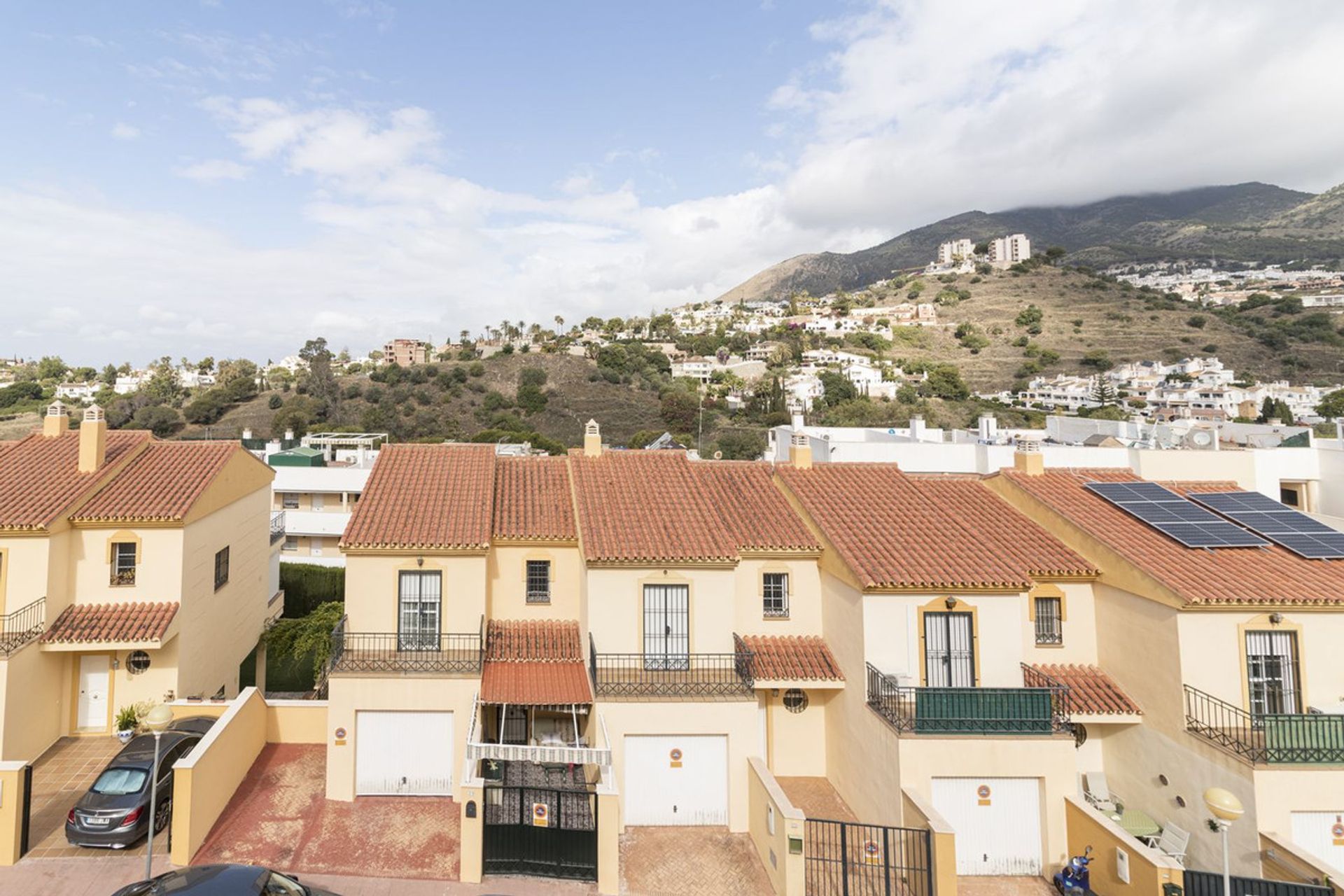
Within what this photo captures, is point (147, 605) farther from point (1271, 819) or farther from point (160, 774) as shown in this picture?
point (1271, 819)

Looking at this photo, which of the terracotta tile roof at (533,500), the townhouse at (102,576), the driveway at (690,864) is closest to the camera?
the driveway at (690,864)

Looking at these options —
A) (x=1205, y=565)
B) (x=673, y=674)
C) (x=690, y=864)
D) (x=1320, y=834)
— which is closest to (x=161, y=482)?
(x=673, y=674)

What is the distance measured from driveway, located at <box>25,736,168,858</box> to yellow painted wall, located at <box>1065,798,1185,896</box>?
1720cm

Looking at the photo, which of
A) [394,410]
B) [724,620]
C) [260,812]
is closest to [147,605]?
[260,812]

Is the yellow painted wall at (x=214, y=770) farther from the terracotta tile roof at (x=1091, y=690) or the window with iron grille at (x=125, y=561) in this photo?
the terracotta tile roof at (x=1091, y=690)

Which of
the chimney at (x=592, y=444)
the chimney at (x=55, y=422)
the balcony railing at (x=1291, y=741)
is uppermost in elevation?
the chimney at (x=55, y=422)

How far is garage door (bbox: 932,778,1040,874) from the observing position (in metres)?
12.7

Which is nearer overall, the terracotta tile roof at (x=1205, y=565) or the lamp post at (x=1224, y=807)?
A: the lamp post at (x=1224, y=807)

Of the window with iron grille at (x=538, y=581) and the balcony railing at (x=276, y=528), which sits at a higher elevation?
the balcony railing at (x=276, y=528)

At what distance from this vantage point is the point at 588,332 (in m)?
165

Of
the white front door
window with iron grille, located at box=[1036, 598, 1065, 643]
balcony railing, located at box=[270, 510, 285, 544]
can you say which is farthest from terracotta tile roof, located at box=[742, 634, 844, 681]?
balcony railing, located at box=[270, 510, 285, 544]

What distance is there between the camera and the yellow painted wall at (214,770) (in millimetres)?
11750

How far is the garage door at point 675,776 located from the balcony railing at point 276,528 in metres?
19.2

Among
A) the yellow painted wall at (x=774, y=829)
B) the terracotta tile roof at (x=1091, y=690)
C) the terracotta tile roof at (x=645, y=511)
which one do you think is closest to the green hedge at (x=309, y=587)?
the terracotta tile roof at (x=645, y=511)
